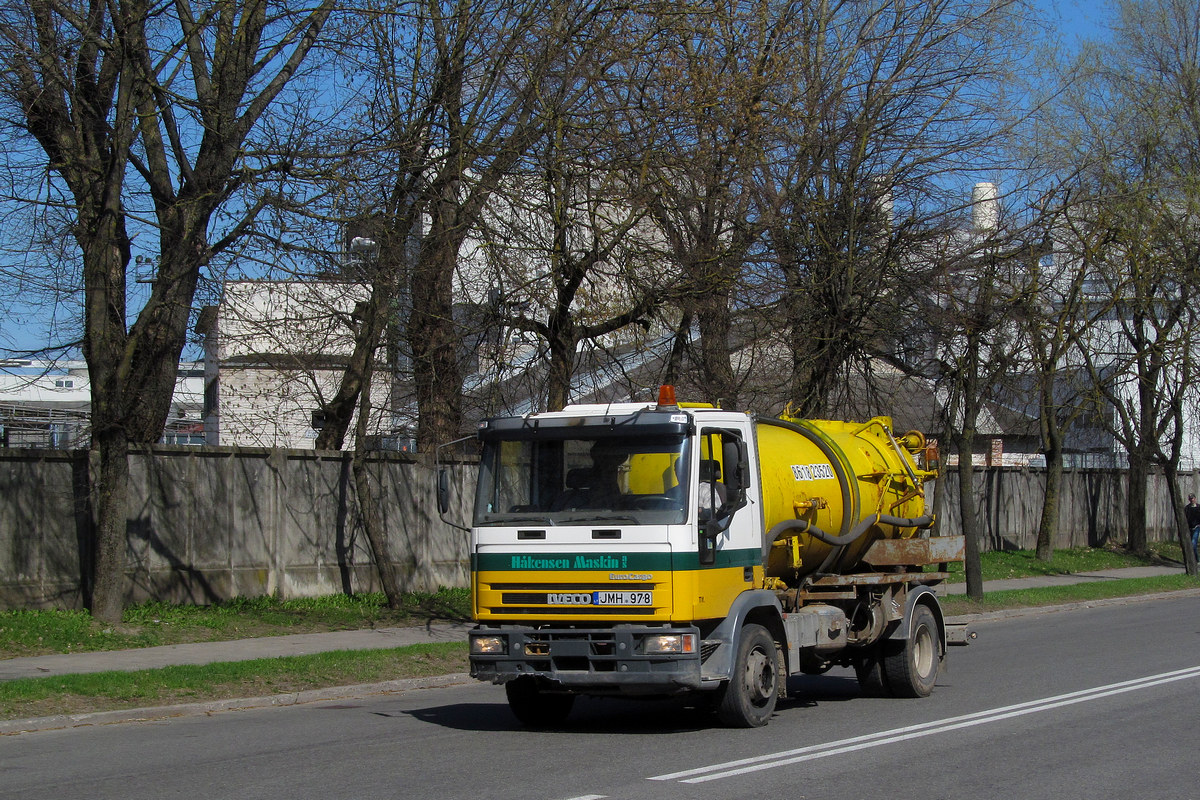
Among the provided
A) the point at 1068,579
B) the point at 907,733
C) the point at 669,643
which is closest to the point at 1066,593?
the point at 1068,579

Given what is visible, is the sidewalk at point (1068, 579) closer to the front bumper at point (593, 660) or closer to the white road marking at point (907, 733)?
the white road marking at point (907, 733)

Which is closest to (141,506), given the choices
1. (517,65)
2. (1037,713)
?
(517,65)

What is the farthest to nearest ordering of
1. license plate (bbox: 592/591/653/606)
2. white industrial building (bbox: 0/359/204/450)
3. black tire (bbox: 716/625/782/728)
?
white industrial building (bbox: 0/359/204/450), black tire (bbox: 716/625/782/728), license plate (bbox: 592/591/653/606)

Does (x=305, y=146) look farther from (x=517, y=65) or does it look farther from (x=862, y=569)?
(x=862, y=569)

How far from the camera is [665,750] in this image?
9.20 metres

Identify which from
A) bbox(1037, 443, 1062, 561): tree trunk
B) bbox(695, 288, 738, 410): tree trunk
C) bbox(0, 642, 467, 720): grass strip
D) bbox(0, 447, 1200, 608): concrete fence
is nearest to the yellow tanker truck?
bbox(0, 642, 467, 720): grass strip

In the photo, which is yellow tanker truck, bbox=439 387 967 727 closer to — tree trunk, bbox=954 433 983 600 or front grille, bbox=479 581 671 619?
→ front grille, bbox=479 581 671 619

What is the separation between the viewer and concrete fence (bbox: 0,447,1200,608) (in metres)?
15.7

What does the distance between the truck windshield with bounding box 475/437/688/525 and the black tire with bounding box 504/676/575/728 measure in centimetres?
158

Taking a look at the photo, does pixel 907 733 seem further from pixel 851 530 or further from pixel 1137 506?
pixel 1137 506

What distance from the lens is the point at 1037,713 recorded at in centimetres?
1083

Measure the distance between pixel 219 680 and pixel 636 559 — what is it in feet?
17.3

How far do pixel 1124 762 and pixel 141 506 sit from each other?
13.0 metres

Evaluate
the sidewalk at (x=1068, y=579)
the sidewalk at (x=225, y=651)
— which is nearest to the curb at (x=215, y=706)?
the sidewalk at (x=225, y=651)
